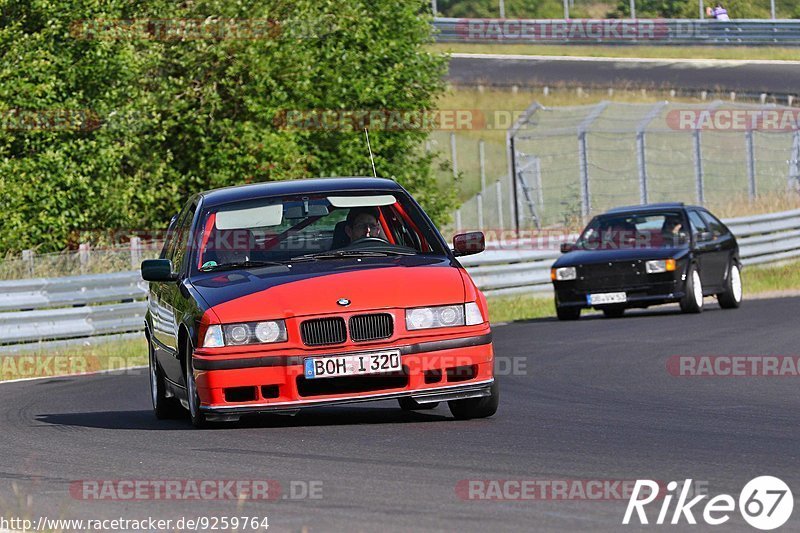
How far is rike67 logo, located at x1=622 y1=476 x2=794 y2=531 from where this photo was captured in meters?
5.93

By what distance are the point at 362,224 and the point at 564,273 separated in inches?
436

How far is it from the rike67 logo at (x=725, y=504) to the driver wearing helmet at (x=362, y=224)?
3.77 metres

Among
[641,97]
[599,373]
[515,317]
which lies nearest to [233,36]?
[515,317]

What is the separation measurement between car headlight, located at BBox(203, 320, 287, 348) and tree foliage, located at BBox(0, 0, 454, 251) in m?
16.5

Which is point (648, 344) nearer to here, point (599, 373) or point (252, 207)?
point (599, 373)

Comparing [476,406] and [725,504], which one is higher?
[725,504]

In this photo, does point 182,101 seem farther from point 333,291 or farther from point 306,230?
point 333,291

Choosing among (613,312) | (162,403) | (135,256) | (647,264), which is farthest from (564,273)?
(162,403)

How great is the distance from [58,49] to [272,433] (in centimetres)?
1779

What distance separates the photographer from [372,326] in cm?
903

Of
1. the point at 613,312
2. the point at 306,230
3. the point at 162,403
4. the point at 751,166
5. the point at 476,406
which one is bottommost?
the point at 613,312

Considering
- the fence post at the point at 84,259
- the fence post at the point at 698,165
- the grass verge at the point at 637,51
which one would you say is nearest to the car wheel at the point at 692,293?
the fence post at the point at 84,259

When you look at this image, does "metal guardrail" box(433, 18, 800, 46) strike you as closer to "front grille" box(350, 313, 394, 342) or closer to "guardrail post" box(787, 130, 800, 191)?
"guardrail post" box(787, 130, 800, 191)

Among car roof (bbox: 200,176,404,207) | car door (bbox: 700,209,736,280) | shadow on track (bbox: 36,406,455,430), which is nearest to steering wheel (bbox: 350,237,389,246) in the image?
car roof (bbox: 200,176,404,207)
